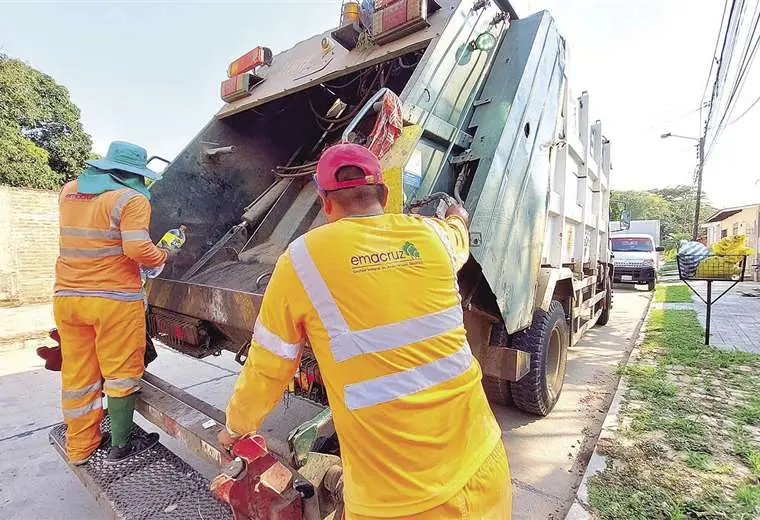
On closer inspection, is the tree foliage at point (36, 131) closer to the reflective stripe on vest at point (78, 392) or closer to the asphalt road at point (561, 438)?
the reflective stripe on vest at point (78, 392)

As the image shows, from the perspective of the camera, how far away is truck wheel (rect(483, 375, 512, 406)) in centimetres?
290

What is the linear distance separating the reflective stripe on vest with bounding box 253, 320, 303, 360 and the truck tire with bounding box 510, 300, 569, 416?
1.86 m

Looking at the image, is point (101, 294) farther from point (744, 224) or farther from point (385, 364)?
point (744, 224)

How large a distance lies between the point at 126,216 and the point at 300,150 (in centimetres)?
159

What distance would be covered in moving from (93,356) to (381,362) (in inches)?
73.2

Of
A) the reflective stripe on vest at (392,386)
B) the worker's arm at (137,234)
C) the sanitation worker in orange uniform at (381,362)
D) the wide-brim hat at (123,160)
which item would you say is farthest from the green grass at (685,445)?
the wide-brim hat at (123,160)

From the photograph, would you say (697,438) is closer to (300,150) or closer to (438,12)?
(438,12)

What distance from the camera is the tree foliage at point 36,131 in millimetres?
9758

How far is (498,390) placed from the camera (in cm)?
295

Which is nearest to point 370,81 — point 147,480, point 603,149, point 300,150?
point 300,150

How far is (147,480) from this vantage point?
1912 millimetres

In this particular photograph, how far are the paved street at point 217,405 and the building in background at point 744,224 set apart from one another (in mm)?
10949

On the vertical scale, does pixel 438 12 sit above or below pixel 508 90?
above

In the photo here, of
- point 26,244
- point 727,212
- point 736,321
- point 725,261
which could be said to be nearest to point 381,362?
point 725,261
